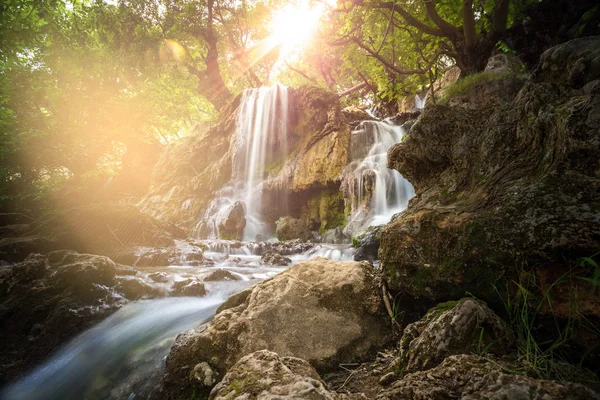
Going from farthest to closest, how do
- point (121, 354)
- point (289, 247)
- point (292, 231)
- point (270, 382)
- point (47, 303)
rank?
point (292, 231)
point (289, 247)
point (47, 303)
point (121, 354)
point (270, 382)

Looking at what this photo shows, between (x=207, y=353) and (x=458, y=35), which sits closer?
(x=207, y=353)

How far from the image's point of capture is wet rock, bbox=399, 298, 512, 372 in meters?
1.45

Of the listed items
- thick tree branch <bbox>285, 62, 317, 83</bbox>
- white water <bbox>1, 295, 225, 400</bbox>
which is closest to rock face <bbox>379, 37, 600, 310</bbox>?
white water <bbox>1, 295, 225, 400</bbox>

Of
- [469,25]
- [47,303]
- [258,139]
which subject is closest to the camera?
[47,303]

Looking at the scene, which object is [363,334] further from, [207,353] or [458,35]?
[458,35]

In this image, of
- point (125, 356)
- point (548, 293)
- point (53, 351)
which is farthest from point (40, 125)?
point (548, 293)

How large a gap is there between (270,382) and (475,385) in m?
0.94

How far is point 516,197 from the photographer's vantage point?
1.85m

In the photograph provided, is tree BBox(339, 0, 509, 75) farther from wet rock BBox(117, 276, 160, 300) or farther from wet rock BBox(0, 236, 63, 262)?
wet rock BBox(0, 236, 63, 262)

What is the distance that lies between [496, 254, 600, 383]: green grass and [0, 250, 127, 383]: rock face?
18.3 feet

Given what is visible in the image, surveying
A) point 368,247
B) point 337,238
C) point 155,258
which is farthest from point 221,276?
point 337,238

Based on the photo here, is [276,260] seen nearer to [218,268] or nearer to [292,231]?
[218,268]

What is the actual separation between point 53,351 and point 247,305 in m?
3.51

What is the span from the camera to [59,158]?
15.7 metres
